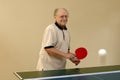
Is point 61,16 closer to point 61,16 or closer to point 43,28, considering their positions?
point 61,16

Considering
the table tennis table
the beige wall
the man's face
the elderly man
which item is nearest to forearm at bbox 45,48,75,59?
the elderly man

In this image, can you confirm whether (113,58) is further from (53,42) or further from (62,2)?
(53,42)

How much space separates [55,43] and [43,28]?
3.93ft

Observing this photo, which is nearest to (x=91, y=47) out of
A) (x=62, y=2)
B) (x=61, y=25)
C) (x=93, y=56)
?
(x=93, y=56)

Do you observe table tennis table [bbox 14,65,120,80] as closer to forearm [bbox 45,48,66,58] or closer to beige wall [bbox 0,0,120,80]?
forearm [bbox 45,48,66,58]

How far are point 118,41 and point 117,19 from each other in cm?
41

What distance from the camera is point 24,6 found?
12.4 ft

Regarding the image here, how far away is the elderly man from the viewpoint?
273 cm

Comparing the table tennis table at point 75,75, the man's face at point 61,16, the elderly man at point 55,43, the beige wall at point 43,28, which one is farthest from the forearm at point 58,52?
the beige wall at point 43,28

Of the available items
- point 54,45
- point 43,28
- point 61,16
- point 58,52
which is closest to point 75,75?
point 58,52

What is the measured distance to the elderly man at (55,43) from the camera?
2732 mm

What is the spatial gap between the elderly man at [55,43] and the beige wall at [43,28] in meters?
1.01

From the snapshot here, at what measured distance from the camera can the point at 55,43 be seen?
2.78 meters

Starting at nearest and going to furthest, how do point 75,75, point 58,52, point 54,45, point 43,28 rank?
point 75,75
point 58,52
point 54,45
point 43,28
